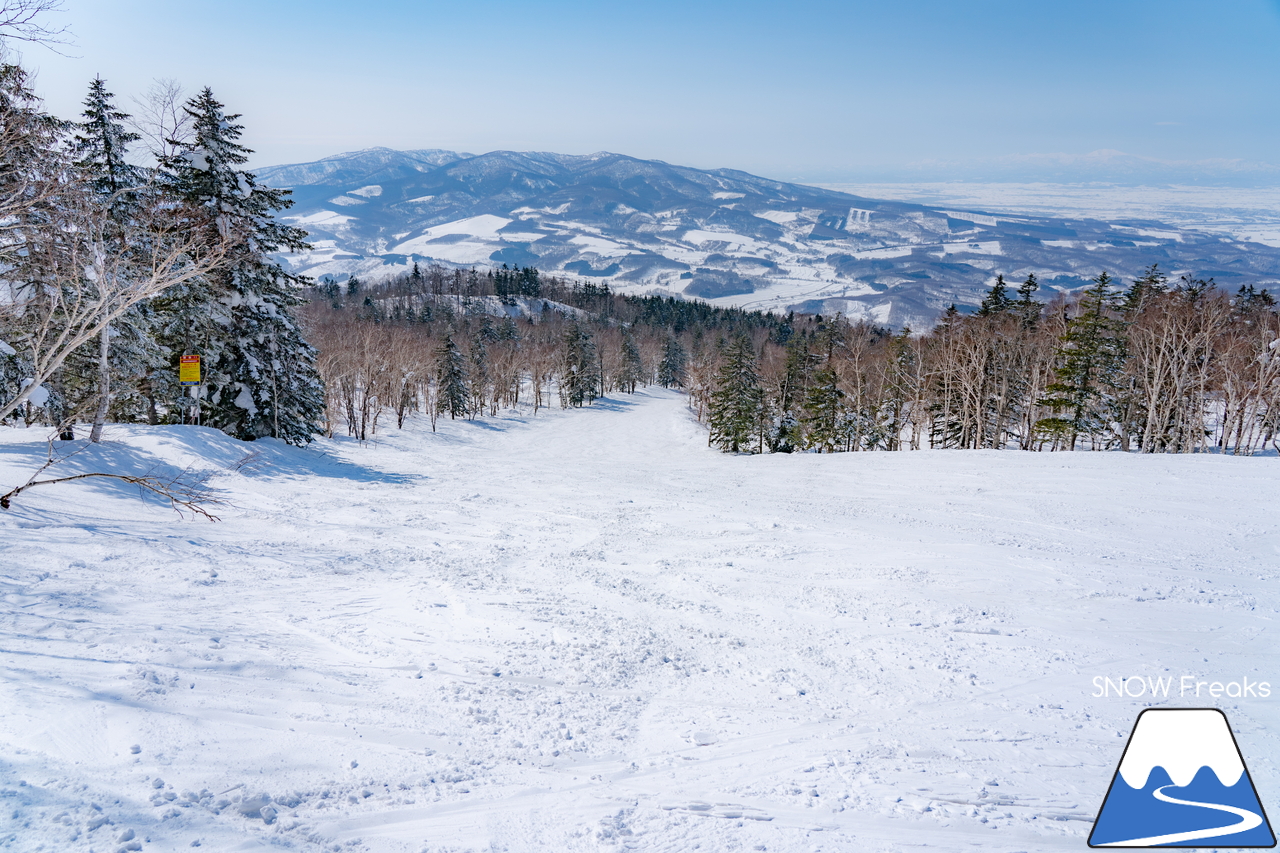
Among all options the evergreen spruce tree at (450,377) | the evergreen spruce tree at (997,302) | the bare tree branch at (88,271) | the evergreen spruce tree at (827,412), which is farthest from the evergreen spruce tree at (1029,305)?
the bare tree branch at (88,271)

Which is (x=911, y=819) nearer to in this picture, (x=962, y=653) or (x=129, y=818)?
(x=962, y=653)

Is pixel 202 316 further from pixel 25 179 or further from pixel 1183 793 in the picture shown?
pixel 1183 793

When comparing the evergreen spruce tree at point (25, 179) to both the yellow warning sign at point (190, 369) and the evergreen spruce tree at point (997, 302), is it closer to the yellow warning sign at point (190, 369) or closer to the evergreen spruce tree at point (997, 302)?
the yellow warning sign at point (190, 369)

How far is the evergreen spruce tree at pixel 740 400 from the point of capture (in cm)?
4216

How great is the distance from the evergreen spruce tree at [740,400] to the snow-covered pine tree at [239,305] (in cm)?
2830

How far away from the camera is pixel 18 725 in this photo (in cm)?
405

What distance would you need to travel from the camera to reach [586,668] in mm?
6664

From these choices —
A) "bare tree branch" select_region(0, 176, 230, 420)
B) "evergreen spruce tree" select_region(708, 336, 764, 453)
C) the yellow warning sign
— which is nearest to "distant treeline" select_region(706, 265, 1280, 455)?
"evergreen spruce tree" select_region(708, 336, 764, 453)

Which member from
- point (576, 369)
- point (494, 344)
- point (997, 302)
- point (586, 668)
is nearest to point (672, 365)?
point (494, 344)

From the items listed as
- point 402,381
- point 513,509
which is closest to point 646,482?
point 513,509

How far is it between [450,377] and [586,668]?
171 feet

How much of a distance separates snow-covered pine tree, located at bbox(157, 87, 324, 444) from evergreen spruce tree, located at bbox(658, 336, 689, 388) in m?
88.0

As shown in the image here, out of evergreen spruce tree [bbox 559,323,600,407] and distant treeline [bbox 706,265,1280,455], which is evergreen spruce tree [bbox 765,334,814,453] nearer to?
distant treeline [bbox 706,265,1280,455]

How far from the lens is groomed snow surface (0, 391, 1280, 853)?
13.6 ft
